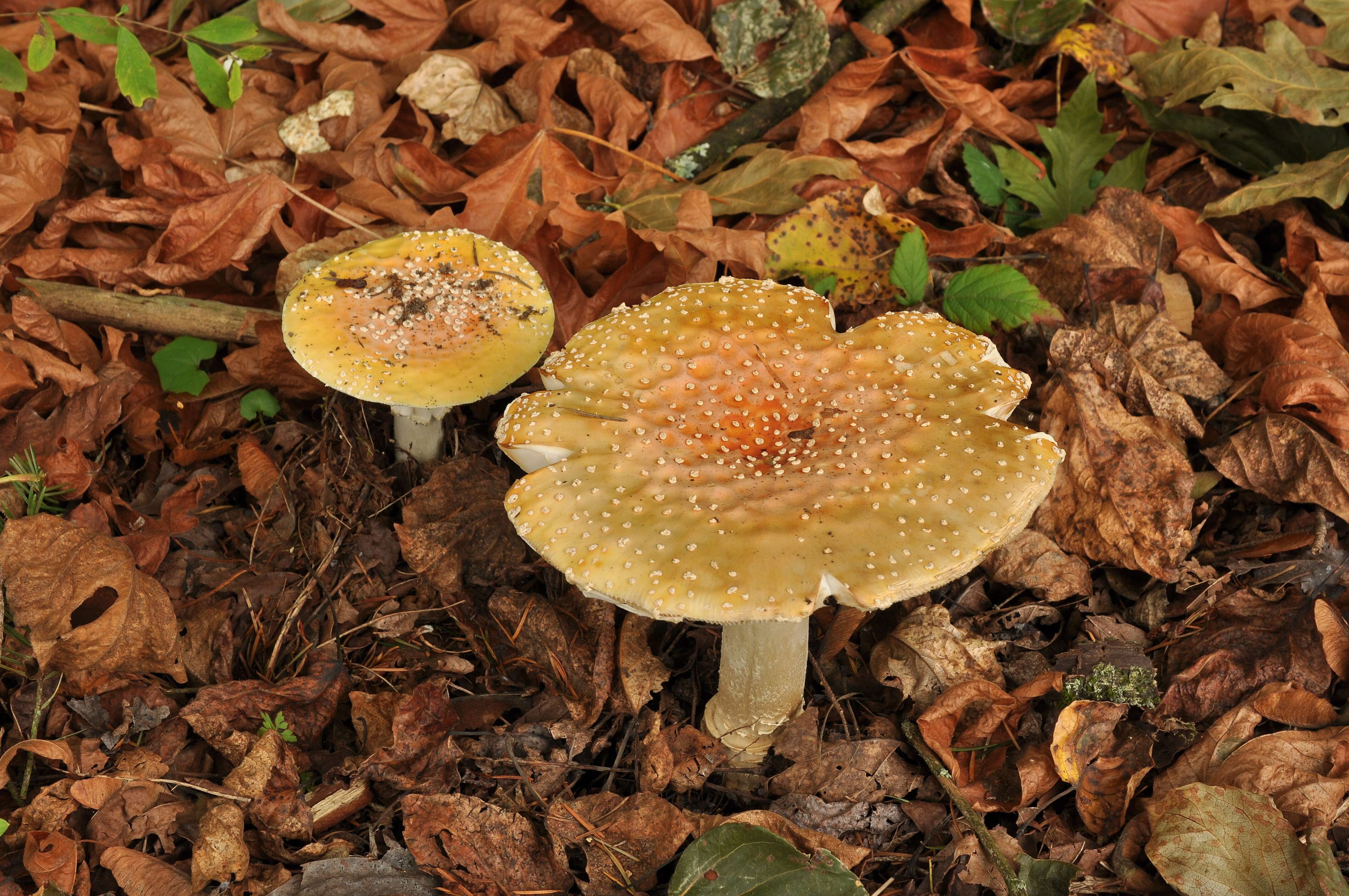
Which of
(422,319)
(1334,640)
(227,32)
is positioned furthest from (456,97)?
(1334,640)

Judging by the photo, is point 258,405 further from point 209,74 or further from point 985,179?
point 985,179

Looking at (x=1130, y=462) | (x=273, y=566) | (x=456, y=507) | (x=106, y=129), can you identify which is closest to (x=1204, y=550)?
(x=1130, y=462)

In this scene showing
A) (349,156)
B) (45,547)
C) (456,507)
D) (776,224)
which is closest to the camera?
(45,547)

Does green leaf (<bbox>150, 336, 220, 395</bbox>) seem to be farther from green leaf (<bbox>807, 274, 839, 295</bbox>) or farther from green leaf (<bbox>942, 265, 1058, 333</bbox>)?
green leaf (<bbox>942, 265, 1058, 333</bbox>)

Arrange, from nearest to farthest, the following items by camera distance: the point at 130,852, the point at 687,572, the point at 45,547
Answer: the point at 687,572 < the point at 130,852 < the point at 45,547

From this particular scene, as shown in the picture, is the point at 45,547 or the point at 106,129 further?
the point at 106,129

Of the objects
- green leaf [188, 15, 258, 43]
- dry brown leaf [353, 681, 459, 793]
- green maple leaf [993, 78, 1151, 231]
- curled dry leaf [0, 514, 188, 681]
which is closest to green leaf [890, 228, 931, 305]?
green maple leaf [993, 78, 1151, 231]

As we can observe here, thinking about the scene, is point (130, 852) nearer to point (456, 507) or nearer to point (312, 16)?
point (456, 507)
